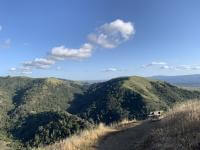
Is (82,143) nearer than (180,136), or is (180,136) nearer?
(180,136)

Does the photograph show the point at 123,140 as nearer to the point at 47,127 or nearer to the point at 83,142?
the point at 83,142

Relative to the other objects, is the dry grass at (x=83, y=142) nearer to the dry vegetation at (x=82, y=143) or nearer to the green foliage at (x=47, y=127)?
the dry vegetation at (x=82, y=143)

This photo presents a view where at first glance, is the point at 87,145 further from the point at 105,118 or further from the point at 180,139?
the point at 105,118

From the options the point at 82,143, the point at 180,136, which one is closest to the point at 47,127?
the point at 82,143

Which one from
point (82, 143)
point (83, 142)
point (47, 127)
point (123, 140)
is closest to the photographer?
point (82, 143)

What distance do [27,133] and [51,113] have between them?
21.4 metres

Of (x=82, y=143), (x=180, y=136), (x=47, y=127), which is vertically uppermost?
(x=180, y=136)

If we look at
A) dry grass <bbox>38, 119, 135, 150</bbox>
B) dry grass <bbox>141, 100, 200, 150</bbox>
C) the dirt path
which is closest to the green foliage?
dry grass <bbox>38, 119, 135, 150</bbox>

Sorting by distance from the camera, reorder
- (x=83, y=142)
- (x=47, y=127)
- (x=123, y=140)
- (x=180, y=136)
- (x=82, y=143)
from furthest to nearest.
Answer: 1. (x=47, y=127)
2. (x=123, y=140)
3. (x=83, y=142)
4. (x=82, y=143)
5. (x=180, y=136)

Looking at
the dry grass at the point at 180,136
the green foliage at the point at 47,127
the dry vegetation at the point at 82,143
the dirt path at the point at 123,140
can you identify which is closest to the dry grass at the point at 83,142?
the dry vegetation at the point at 82,143

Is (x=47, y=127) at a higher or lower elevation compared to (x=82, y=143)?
lower

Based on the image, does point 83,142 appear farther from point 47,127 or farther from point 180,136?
point 47,127

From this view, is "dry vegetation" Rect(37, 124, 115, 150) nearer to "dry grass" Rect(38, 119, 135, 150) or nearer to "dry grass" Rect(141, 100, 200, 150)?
"dry grass" Rect(38, 119, 135, 150)

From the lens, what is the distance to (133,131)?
13180 mm
